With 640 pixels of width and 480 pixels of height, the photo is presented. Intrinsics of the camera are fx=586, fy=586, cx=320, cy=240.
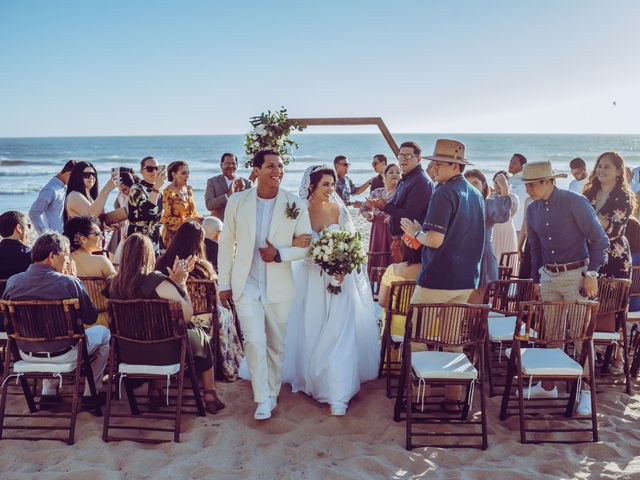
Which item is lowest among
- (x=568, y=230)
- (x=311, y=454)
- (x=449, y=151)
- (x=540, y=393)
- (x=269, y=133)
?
(x=311, y=454)

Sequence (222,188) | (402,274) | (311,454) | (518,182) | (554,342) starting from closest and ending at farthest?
1. (311,454)
2. (554,342)
3. (402,274)
4. (222,188)
5. (518,182)

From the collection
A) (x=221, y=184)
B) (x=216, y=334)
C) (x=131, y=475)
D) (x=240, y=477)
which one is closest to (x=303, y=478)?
(x=240, y=477)

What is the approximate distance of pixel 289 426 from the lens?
4.43 metres

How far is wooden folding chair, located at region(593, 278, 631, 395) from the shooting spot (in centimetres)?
491

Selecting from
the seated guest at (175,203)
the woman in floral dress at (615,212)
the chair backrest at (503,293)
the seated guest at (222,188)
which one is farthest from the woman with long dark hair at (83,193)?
the woman in floral dress at (615,212)

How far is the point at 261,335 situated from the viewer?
4.56 m

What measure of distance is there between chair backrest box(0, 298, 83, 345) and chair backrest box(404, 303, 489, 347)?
7.80 ft

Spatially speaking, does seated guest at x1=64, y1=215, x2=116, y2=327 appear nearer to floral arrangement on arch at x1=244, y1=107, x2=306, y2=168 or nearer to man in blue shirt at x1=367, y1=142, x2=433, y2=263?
floral arrangement on arch at x1=244, y1=107, x2=306, y2=168

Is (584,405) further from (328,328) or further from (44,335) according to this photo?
(44,335)

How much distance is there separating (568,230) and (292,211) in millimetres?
2278

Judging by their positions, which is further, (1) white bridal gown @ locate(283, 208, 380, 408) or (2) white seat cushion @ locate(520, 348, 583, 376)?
(1) white bridal gown @ locate(283, 208, 380, 408)

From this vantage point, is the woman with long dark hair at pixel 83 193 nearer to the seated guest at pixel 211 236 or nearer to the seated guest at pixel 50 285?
the seated guest at pixel 211 236

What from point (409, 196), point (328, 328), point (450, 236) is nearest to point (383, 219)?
point (409, 196)

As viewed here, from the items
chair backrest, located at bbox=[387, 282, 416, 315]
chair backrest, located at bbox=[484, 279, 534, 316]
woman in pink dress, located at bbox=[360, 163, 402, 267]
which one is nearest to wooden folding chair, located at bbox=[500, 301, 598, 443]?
chair backrest, located at bbox=[484, 279, 534, 316]
